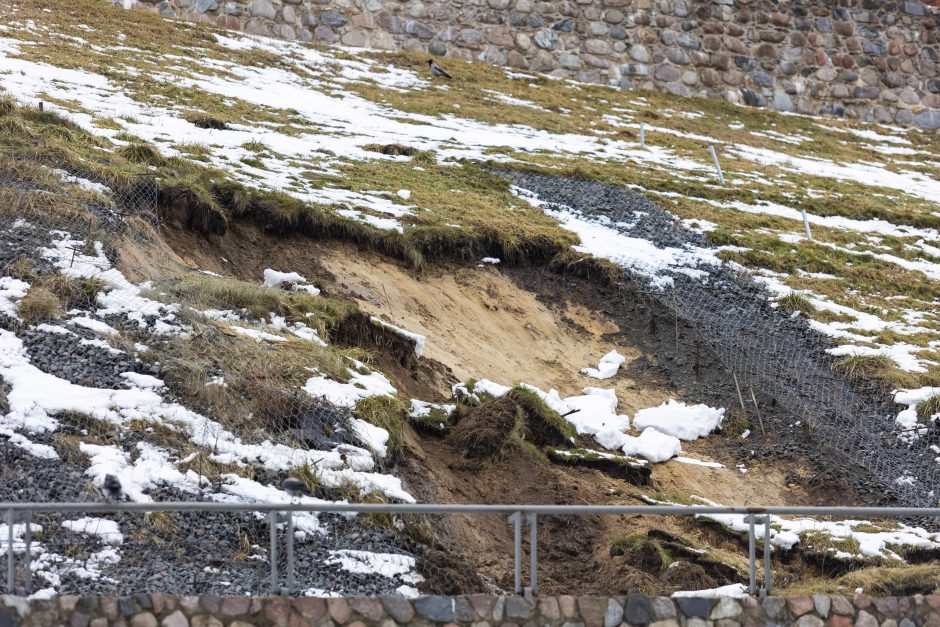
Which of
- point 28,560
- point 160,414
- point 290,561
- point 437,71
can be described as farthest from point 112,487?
point 437,71

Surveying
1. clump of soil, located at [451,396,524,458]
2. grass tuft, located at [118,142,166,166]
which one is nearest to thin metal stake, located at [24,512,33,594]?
clump of soil, located at [451,396,524,458]

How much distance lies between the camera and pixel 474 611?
727 cm

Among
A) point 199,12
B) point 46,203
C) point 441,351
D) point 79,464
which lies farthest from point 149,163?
point 199,12

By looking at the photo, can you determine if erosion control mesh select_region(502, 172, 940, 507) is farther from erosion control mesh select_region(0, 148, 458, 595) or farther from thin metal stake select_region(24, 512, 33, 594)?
thin metal stake select_region(24, 512, 33, 594)

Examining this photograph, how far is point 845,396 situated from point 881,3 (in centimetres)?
1886

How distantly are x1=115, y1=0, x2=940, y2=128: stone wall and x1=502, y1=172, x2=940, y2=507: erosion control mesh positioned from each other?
9617 millimetres

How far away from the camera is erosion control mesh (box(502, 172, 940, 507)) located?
37.6 ft

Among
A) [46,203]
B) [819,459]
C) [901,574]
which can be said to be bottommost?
[819,459]

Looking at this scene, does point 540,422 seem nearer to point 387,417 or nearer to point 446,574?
point 387,417

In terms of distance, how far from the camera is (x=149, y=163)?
13359 mm

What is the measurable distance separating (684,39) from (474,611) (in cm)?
2162

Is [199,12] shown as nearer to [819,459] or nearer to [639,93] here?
[639,93]

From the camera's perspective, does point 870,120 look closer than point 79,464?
No

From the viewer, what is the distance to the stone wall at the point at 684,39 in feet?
83.0
